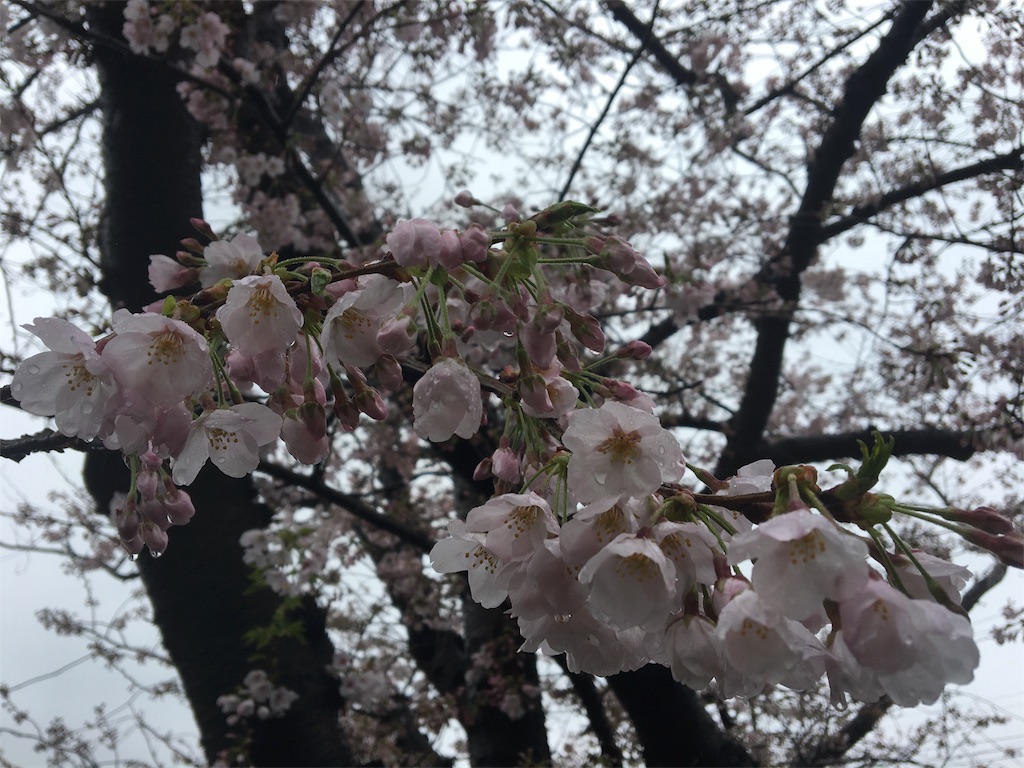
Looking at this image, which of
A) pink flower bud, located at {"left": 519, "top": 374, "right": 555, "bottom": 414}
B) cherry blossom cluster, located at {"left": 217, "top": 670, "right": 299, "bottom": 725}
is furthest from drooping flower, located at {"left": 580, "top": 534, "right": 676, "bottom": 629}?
cherry blossom cluster, located at {"left": 217, "top": 670, "right": 299, "bottom": 725}

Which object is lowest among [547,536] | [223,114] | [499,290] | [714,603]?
[714,603]

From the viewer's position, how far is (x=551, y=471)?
889mm

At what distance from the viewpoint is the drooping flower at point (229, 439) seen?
0.96 metres

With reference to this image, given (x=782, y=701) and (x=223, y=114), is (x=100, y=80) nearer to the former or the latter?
(x=223, y=114)

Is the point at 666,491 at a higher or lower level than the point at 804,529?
higher

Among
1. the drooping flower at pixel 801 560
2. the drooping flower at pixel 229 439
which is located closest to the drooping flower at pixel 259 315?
the drooping flower at pixel 229 439

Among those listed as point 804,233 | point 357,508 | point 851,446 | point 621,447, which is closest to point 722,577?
point 621,447

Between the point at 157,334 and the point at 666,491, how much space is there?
2.24 feet

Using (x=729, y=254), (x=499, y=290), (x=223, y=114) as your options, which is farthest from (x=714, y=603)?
(x=729, y=254)

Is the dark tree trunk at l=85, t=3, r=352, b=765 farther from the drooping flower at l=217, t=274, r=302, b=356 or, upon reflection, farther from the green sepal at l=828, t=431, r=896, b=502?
the green sepal at l=828, t=431, r=896, b=502

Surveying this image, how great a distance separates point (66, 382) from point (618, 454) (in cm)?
77

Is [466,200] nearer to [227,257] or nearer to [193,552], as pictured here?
[227,257]

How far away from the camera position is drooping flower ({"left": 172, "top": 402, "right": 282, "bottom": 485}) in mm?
956

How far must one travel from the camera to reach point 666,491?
2.81 ft
